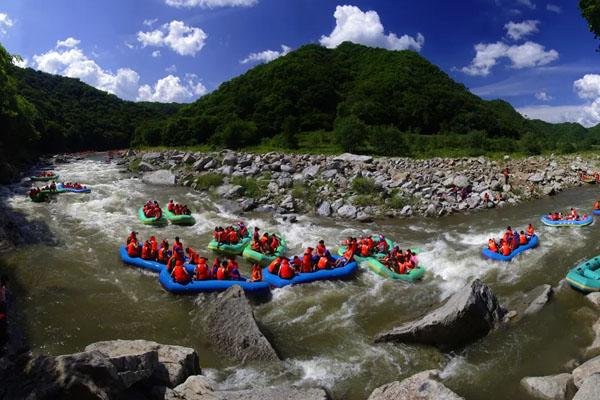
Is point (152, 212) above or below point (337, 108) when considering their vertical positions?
below

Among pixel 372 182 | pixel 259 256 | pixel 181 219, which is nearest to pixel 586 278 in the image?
pixel 259 256

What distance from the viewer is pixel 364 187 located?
2452cm

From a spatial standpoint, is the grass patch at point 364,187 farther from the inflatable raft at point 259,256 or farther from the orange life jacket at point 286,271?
the orange life jacket at point 286,271

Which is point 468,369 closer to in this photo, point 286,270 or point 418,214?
point 286,270

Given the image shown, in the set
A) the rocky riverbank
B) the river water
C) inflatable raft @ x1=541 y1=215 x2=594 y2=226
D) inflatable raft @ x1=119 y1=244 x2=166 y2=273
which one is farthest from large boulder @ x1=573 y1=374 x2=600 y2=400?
the rocky riverbank

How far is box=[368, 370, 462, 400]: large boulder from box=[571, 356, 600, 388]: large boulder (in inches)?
104

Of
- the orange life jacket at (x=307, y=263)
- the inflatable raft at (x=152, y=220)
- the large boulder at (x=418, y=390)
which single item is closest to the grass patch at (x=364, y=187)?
the inflatable raft at (x=152, y=220)

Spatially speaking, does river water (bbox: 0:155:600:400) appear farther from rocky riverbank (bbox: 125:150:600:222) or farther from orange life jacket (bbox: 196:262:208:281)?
rocky riverbank (bbox: 125:150:600:222)

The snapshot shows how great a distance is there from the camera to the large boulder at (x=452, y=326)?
10.0 m

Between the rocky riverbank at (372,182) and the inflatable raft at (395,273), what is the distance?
666cm

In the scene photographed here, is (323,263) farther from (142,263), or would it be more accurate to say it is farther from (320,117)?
(320,117)

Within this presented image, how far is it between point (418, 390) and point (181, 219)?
15424mm

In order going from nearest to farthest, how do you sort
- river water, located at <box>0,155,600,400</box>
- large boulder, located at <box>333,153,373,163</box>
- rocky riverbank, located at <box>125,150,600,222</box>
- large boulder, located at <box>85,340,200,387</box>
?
large boulder, located at <box>85,340,200,387</box> < river water, located at <box>0,155,600,400</box> < rocky riverbank, located at <box>125,150,600,222</box> < large boulder, located at <box>333,153,373,163</box>

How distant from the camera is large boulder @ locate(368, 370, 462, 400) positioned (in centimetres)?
712
